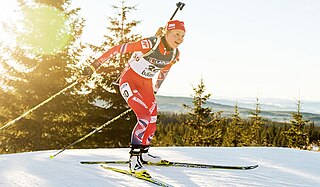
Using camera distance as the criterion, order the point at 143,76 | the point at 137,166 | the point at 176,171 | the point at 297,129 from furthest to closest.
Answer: the point at 297,129 → the point at 143,76 → the point at 176,171 → the point at 137,166

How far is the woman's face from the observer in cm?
436

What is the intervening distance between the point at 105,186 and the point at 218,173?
1443 mm

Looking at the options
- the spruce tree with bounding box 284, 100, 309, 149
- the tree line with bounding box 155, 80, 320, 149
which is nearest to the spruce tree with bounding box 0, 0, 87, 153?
the tree line with bounding box 155, 80, 320, 149

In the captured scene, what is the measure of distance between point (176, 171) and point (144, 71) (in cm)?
137

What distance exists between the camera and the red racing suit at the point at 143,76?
14.3ft

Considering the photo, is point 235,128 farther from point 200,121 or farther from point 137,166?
point 137,166

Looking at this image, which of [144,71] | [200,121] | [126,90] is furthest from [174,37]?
[200,121]

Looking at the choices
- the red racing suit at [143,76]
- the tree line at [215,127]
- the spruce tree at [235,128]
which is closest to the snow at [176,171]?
the red racing suit at [143,76]

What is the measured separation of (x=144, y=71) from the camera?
15.0ft

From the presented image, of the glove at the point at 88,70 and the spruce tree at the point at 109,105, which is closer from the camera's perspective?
the glove at the point at 88,70

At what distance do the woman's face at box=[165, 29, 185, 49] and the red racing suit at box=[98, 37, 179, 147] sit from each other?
3.1 inches

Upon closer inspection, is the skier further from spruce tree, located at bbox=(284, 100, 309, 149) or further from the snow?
spruce tree, located at bbox=(284, 100, 309, 149)

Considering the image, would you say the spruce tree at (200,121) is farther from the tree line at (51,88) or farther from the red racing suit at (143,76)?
the red racing suit at (143,76)

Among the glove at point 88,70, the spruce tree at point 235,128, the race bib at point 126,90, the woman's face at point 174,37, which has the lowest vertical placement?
the spruce tree at point 235,128
